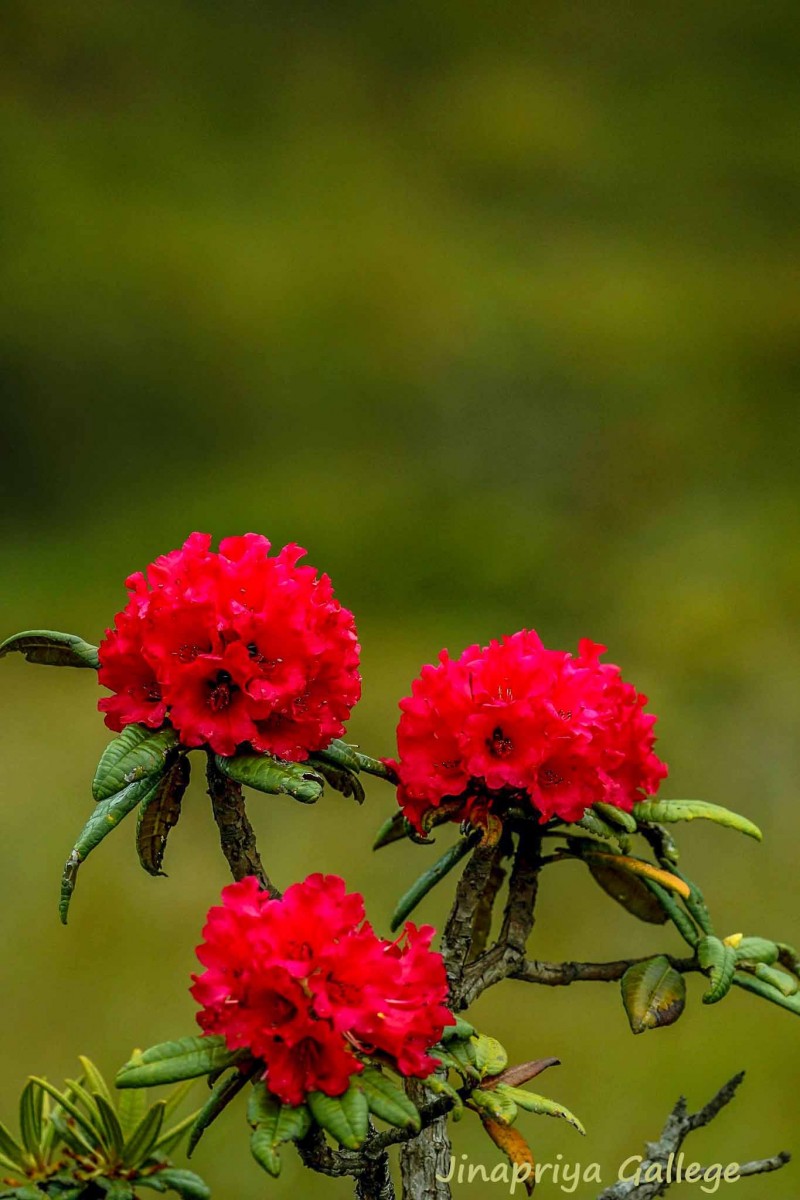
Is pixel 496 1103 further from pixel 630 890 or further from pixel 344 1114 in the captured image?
pixel 630 890

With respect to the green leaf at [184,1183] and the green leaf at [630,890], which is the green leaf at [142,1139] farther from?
A: the green leaf at [630,890]

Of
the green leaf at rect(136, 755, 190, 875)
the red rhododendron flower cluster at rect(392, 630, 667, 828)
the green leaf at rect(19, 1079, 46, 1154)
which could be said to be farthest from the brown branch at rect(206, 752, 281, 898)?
the green leaf at rect(19, 1079, 46, 1154)

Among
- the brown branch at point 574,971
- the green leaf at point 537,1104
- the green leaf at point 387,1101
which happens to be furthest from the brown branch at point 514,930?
the green leaf at point 387,1101

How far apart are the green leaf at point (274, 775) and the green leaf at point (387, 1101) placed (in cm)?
18

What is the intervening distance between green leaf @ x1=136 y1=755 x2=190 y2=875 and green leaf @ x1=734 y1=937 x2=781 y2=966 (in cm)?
49

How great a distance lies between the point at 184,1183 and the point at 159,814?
269mm

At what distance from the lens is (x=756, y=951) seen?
1.18 meters

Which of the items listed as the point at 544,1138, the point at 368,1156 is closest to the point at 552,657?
the point at 368,1156

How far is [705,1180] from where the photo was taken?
121 centimetres

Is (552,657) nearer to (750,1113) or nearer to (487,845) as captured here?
(487,845)

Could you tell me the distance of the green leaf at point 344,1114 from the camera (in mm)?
849

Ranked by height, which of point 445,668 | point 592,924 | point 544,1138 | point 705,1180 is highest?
point 592,924

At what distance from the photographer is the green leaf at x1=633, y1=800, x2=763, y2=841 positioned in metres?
1.17

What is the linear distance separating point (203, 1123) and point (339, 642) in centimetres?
34
